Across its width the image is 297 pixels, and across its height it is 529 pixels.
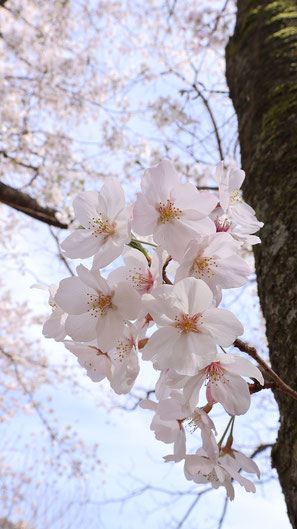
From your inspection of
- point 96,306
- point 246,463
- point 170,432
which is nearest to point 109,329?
point 96,306

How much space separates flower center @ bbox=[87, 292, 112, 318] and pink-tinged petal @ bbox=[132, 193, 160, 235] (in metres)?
0.13

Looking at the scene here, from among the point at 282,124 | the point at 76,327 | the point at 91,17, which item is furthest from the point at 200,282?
the point at 91,17

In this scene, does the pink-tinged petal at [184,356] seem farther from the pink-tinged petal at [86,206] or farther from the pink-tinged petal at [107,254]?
the pink-tinged petal at [86,206]

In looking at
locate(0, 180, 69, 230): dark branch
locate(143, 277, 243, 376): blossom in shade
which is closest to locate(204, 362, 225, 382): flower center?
locate(143, 277, 243, 376): blossom in shade

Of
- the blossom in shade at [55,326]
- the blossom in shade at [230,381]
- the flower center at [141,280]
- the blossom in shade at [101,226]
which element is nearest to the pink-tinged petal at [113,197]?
the blossom in shade at [101,226]

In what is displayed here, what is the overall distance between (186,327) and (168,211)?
0.20m

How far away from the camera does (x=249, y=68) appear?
6.73ft

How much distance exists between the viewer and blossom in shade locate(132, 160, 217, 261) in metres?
0.65

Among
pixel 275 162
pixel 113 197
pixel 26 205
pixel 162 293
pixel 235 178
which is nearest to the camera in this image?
pixel 162 293

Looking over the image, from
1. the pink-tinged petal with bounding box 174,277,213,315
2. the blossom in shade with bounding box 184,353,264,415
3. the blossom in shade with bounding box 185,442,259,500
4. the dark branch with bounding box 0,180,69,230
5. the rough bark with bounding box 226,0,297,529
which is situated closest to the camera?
the pink-tinged petal with bounding box 174,277,213,315

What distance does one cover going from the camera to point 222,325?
667mm

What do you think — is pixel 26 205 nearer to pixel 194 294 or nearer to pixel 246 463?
pixel 246 463

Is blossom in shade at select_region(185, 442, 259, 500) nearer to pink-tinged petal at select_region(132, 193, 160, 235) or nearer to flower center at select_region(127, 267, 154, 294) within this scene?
flower center at select_region(127, 267, 154, 294)

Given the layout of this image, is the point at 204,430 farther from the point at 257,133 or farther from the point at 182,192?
the point at 257,133
